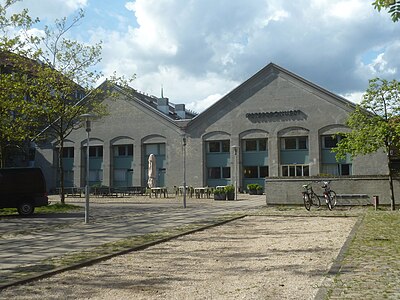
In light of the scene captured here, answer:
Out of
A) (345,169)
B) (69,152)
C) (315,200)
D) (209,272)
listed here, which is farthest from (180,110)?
(209,272)

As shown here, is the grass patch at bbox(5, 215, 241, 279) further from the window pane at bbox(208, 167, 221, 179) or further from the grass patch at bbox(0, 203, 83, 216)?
the window pane at bbox(208, 167, 221, 179)

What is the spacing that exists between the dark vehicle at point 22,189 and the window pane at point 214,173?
28.0 m

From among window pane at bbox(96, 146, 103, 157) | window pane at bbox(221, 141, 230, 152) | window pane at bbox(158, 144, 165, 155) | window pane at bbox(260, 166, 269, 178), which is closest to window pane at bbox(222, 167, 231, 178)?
window pane at bbox(221, 141, 230, 152)

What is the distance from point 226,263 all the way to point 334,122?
36353 mm

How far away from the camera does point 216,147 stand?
155 feet

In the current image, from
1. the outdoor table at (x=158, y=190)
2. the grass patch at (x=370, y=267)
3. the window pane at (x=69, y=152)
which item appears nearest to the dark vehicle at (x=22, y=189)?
the grass patch at (x=370, y=267)

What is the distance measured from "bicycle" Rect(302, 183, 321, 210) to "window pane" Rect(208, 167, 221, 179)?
2405 cm

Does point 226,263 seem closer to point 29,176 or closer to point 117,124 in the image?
point 29,176

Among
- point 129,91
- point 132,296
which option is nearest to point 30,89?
point 129,91

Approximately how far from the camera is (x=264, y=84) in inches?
1800

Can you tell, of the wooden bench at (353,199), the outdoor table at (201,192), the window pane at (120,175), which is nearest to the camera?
the wooden bench at (353,199)

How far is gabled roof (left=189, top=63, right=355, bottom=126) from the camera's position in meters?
42.7

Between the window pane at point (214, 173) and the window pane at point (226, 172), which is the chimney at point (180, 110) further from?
the window pane at point (226, 172)

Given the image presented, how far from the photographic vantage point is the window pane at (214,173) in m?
46.9
